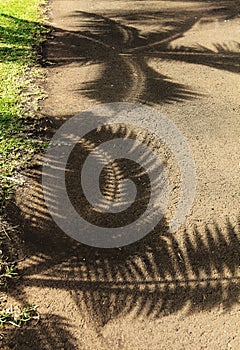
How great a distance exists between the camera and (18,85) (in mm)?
5383

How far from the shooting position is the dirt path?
273 cm

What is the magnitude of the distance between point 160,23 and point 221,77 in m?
2.40

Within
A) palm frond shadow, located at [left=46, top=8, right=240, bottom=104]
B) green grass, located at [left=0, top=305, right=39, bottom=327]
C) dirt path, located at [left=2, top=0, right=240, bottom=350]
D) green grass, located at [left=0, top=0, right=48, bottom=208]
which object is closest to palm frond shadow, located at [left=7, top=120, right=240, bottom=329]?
dirt path, located at [left=2, top=0, right=240, bottom=350]

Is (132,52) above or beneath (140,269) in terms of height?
above

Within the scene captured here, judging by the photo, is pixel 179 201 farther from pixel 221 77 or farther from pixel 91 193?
pixel 221 77

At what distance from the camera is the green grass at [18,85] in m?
4.09

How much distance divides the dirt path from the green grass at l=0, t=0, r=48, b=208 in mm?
206

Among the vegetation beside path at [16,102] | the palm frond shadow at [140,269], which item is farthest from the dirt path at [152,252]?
the vegetation beside path at [16,102]

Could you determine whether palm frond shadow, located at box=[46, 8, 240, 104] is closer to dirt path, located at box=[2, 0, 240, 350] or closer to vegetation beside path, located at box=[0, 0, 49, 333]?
dirt path, located at box=[2, 0, 240, 350]

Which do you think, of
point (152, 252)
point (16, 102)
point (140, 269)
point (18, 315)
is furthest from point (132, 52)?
point (18, 315)

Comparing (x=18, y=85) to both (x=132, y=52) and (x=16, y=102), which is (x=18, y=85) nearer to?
(x=16, y=102)

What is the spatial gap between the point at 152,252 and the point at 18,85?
3.14 metres

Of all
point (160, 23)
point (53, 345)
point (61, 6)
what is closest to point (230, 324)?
point (53, 345)

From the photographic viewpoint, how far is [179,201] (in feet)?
12.2
